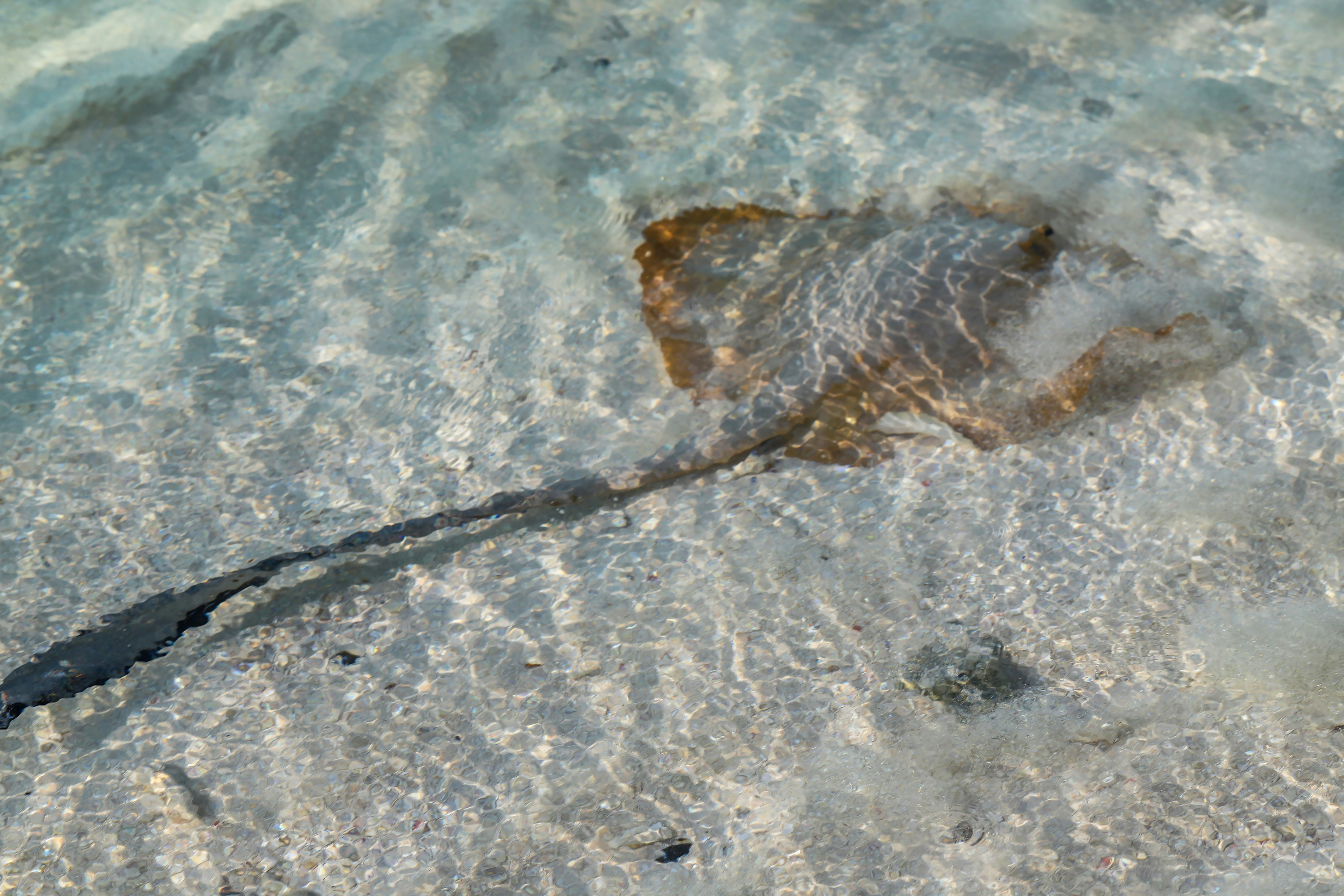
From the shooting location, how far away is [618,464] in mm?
4555

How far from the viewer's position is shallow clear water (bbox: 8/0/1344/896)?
348 cm

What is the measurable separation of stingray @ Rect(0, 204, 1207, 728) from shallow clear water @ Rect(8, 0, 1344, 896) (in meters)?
0.11

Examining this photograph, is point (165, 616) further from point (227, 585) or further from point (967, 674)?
point (967, 674)

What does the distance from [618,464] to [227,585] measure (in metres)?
1.86

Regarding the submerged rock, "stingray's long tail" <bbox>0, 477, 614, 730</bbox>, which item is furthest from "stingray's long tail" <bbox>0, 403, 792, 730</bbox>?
the submerged rock

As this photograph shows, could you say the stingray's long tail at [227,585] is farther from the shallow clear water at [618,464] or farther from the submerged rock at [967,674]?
the submerged rock at [967,674]

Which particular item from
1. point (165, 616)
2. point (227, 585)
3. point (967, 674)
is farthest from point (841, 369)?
point (165, 616)

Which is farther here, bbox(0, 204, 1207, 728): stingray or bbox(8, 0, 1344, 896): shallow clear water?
bbox(0, 204, 1207, 728): stingray

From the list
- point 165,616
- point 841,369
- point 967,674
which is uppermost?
point 841,369

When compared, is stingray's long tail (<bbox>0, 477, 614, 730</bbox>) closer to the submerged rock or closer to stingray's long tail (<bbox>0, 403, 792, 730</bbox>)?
stingray's long tail (<bbox>0, 403, 792, 730</bbox>)

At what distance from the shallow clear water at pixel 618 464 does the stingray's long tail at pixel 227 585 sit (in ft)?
0.24

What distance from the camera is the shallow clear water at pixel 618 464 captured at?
11.4ft

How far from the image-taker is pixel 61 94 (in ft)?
21.0

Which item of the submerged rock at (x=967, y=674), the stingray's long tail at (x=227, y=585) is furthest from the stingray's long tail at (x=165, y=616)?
the submerged rock at (x=967, y=674)
